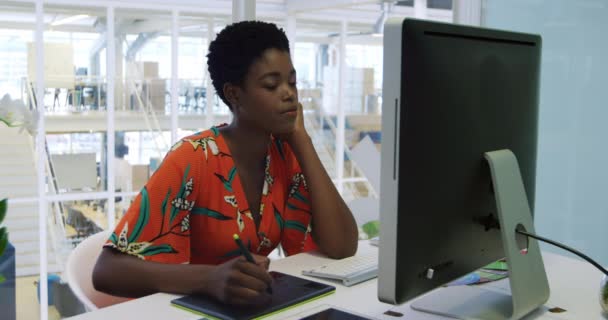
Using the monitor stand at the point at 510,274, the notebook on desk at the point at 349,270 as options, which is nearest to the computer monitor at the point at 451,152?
the monitor stand at the point at 510,274

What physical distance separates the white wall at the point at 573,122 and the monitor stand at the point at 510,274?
1249mm

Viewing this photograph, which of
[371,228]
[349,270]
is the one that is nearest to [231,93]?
[349,270]

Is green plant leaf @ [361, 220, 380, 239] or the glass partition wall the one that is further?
the glass partition wall

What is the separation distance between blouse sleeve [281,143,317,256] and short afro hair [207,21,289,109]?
30cm

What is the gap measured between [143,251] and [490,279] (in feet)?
2.57

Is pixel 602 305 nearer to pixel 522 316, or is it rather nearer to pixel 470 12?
Answer: pixel 522 316

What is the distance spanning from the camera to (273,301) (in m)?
1.33

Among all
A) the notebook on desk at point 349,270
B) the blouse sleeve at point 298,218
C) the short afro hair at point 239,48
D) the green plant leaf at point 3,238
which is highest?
the short afro hair at point 239,48

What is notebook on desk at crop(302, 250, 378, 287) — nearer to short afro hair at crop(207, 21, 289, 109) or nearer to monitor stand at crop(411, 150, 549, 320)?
monitor stand at crop(411, 150, 549, 320)

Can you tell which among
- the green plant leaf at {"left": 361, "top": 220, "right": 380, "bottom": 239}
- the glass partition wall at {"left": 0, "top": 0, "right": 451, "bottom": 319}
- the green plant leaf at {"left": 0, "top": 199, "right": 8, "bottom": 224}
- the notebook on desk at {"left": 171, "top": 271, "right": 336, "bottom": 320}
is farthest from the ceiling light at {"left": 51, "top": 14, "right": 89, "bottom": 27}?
the green plant leaf at {"left": 0, "top": 199, "right": 8, "bottom": 224}

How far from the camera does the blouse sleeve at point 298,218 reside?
1.85 metres

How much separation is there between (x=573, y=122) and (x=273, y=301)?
1629 mm

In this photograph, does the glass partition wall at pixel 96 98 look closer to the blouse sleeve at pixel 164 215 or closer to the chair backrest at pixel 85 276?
the chair backrest at pixel 85 276

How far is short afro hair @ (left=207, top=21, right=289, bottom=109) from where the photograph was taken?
1778 millimetres
